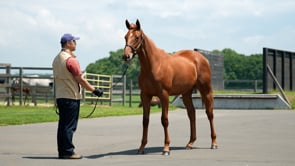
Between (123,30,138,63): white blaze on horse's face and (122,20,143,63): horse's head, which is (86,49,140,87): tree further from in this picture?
(123,30,138,63): white blaze on horse's face

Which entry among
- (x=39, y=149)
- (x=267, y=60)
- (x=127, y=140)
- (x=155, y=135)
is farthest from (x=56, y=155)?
(x=267, y=60)

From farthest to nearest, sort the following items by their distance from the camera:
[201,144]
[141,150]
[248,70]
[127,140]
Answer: [248,70], [127,140], [201,144], [141,150]

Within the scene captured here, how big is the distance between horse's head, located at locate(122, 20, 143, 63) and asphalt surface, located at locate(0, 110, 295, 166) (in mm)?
1652

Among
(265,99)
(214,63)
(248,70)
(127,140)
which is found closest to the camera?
(127,140)

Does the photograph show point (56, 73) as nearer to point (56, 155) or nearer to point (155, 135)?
point (56, 155)

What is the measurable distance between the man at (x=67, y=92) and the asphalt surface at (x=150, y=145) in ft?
0.92

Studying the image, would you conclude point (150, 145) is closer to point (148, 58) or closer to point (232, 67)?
point (148, 58)

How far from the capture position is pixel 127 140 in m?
12.0

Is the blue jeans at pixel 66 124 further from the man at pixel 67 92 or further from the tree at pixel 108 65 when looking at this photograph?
the tree at pixel 108 65

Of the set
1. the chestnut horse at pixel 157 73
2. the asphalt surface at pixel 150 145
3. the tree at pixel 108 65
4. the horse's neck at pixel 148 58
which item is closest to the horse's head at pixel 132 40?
the chestnut horse at pixel 157 73

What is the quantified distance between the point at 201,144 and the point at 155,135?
2.26 m

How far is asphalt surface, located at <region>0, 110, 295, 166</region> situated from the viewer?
8.52m

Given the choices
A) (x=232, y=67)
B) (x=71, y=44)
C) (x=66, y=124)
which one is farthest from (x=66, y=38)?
(x=232, y=67)

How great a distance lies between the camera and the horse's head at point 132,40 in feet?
29.5
